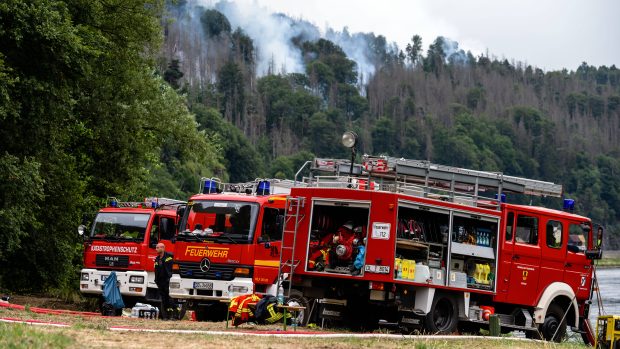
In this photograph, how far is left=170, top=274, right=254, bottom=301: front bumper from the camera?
2227 centimetres

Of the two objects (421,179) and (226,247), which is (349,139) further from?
(226,247)

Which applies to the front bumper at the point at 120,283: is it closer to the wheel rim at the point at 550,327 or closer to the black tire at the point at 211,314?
the black tire at the point at 211,314

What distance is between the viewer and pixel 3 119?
87.5 ft

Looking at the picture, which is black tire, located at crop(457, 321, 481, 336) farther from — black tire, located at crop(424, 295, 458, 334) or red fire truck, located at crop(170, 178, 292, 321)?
red fire truck, located at crop(170, 178, 292, 321)

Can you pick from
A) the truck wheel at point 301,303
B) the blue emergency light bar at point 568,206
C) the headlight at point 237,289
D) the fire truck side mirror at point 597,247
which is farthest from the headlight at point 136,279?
the fire truck side mirror at point 597,247

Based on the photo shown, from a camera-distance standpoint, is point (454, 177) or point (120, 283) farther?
point (120, 283)

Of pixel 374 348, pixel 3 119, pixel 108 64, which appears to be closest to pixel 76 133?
pixel 108 64

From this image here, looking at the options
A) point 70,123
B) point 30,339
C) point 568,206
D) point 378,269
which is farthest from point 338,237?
point 70,123

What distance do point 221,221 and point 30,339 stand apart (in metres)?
9.61

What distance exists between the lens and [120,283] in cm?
2577

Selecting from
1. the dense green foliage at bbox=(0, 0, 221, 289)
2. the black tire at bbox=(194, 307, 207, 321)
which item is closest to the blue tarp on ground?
the black tire at bbox=(194, 307, 207, 321)

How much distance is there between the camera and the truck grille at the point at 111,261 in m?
25.9

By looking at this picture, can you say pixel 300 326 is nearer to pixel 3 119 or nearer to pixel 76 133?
pixel 3 119

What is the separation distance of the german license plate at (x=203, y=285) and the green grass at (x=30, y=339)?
784 centimetres
